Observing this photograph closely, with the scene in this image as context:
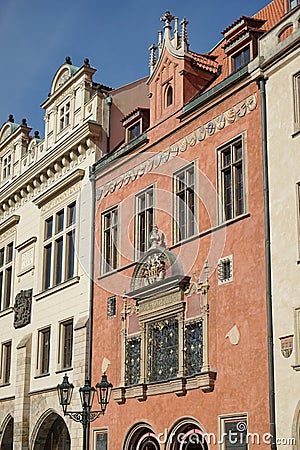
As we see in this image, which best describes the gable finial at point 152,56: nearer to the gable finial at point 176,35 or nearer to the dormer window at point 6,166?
the gable finial at point 176,35

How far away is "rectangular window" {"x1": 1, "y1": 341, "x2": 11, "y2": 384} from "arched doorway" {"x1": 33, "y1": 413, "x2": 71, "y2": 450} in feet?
12.9

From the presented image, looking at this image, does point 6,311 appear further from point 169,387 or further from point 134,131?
point 169,387

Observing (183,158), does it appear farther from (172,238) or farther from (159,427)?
(159,427)

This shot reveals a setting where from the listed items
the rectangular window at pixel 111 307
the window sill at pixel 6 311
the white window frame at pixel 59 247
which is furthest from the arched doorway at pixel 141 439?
the window sill at pixel 6 311

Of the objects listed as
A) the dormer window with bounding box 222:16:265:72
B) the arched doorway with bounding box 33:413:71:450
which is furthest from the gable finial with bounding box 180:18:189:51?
the arched doorway with bounding box 33:413:71:450

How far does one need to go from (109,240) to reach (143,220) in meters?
1.85

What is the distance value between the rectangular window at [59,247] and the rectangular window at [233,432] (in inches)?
375

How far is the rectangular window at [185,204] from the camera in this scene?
19812 mm

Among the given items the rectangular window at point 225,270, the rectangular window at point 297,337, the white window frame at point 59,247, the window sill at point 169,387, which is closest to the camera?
the rectangular window at point 297,337

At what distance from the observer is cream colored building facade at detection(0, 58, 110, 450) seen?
2480 centimetres

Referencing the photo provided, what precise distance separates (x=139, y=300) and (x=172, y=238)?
80.5 inches

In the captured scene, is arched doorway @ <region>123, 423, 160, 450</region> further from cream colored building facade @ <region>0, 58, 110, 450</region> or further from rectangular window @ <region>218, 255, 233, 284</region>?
rectangular window @ <region>218, 255, 233, 284</region>

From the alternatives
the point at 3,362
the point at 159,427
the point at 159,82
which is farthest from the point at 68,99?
the point at 159,427

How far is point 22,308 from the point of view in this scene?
28500 millimetres
